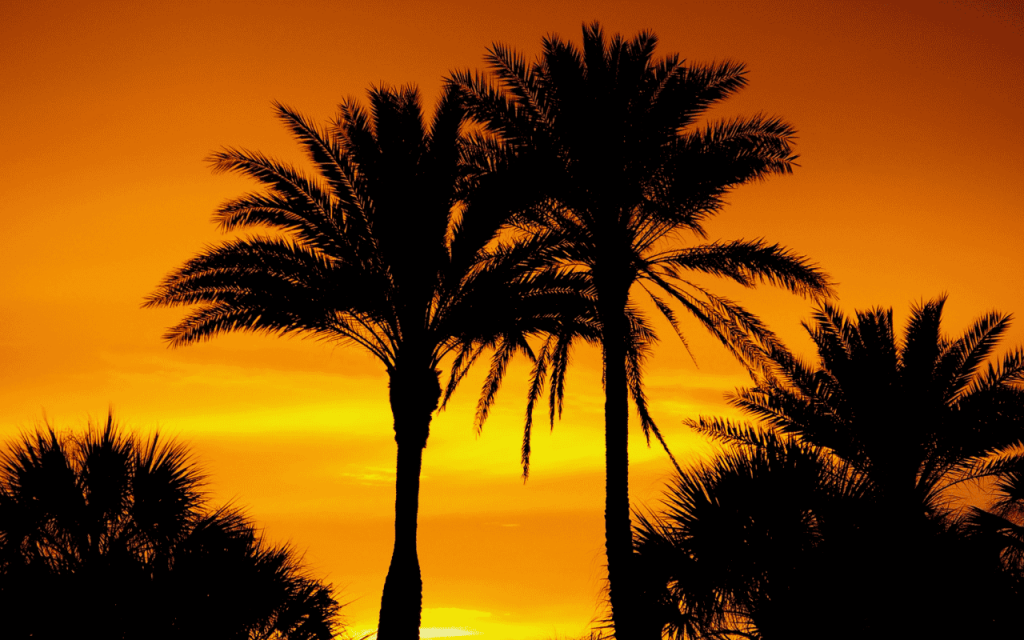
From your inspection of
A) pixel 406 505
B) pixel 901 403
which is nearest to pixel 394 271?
pixel 406 505

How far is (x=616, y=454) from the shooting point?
47.6ft

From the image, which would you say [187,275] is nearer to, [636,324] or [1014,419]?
[636,324]

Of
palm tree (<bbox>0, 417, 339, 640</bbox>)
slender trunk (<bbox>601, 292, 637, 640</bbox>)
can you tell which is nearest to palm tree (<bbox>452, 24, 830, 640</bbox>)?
slender trunk (<bbox>601, 292, 637, 640</bbox>)

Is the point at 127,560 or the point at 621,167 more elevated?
the point at 621,167

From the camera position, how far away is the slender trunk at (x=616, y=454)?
14.0 meters

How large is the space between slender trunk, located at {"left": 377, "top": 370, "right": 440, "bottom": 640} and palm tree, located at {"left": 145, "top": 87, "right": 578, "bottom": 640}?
20 millimetres

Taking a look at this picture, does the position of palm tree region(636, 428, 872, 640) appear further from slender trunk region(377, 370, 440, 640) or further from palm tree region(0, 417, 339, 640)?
slender trunk region(377, 370, 440, 640)

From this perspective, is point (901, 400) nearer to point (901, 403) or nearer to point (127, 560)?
point (901, 403)

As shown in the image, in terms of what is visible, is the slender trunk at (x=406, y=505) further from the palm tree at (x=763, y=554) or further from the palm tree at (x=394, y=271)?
the palm tree at (x=763, y=554)

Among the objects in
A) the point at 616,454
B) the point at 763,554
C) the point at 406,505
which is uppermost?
the point at 616,454

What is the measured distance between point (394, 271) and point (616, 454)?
15.2 feet

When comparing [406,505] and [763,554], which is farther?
[406,505]

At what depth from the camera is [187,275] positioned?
49.2ft

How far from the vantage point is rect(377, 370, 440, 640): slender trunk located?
48.2 feet
